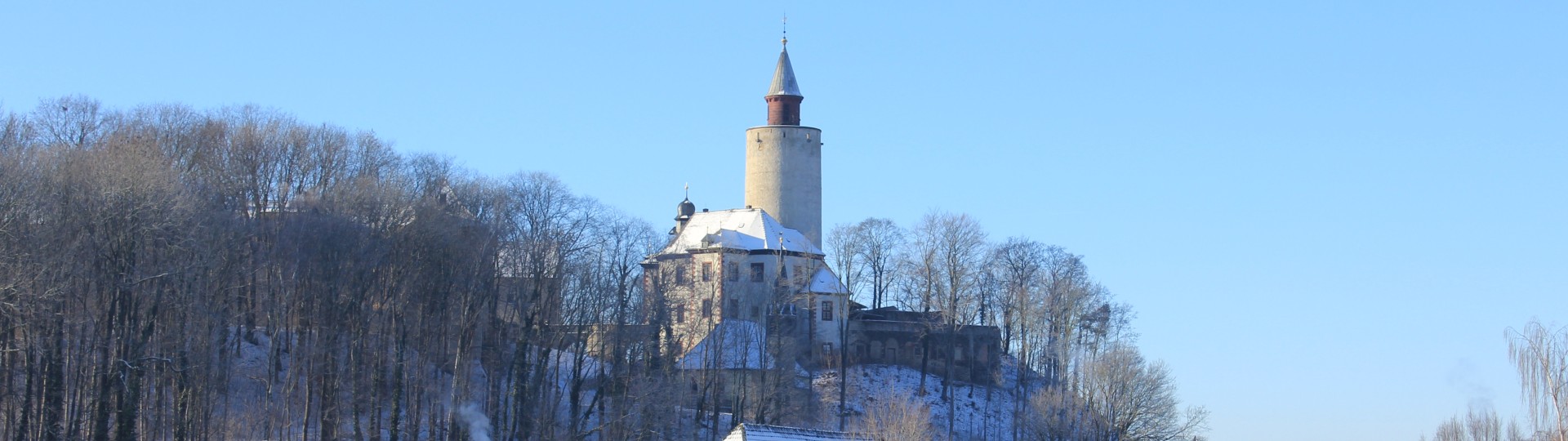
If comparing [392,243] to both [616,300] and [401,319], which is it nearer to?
[401,319]

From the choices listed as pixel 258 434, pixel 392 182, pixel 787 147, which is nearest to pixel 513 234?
pixel 392 182

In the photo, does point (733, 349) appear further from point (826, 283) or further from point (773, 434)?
point (773, 434)

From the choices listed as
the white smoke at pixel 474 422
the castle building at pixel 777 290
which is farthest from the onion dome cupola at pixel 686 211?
the white smoke at pixel 474 422

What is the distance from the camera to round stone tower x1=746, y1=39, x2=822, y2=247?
95.0 m

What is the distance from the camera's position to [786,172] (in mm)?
95375

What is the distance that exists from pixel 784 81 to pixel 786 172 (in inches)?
214

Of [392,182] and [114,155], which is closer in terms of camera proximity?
[114,155]

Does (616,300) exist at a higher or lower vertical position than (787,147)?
lower

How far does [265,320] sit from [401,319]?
13.4 ft

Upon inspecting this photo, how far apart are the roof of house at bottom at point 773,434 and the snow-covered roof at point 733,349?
25.7 m

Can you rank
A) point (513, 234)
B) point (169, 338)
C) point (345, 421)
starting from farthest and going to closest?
point (513, 234) → point (345, 421) → point (169, 338)

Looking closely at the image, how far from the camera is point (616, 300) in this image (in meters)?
65.5

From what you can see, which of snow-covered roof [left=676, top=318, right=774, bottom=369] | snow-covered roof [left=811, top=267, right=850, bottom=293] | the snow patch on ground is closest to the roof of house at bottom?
snow-covered roof [left=676, top=318, right=774, bottom=369]

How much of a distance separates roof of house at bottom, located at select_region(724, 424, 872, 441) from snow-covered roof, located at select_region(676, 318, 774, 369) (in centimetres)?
2572
